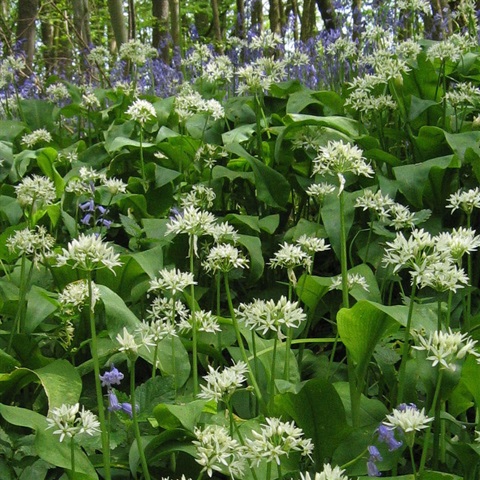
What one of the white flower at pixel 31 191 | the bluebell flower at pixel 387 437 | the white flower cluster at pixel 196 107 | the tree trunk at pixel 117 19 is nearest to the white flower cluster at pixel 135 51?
the white flower cluster at pixel 196 107

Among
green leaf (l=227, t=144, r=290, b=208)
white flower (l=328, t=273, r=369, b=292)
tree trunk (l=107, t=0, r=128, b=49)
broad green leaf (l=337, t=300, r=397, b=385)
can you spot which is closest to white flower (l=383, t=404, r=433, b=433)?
broad green leaf (l=337, t=300, r=397, b=385)

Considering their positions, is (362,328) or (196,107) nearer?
(362,328)

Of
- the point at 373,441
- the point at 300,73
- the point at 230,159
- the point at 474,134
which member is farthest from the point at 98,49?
the point at 373,441

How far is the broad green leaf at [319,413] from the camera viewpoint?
1693 mm

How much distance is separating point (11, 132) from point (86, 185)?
1574 millimetres

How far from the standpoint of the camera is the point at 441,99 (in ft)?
10.7

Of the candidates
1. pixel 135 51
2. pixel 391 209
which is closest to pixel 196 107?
pixel 135 51

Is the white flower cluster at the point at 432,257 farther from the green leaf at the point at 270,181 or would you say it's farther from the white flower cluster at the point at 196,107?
the white flower cluster at the point at 196,107

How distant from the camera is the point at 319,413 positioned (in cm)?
171

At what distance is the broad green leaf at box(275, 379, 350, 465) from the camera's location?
1.69 metres

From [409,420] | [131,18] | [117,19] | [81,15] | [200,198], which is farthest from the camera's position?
[131,18]

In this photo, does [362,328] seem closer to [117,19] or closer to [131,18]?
[117,19]

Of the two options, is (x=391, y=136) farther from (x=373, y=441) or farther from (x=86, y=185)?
(x=373, y=441)

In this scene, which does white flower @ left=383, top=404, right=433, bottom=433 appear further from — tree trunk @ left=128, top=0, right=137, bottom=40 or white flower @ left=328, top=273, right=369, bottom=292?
tree trunk @ left=128, top=0, right=137, bottom=40
